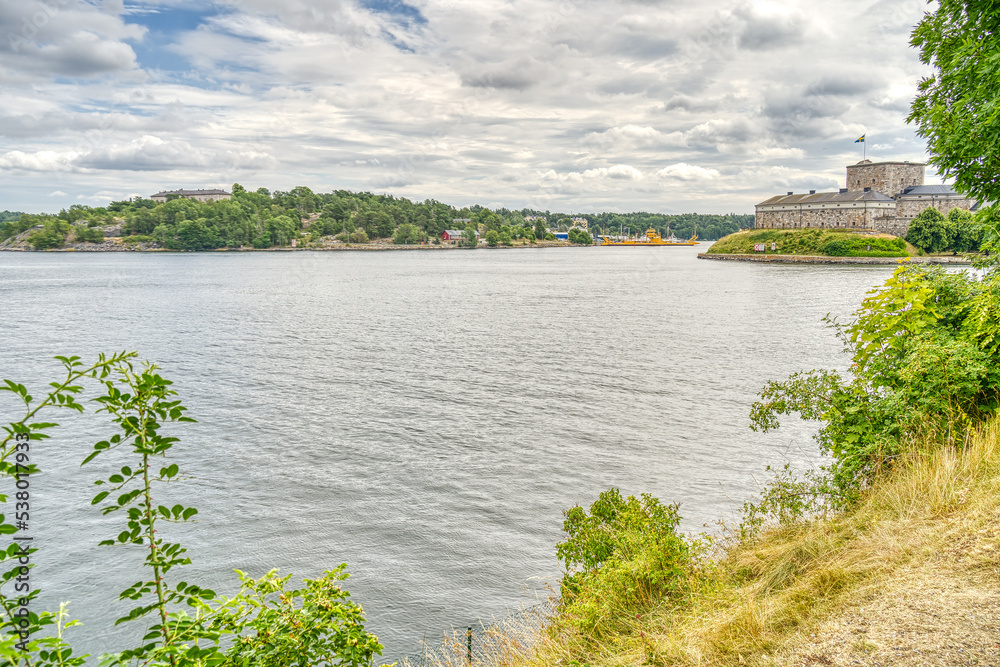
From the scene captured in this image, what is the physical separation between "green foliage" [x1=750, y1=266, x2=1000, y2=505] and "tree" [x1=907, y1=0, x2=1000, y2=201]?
1.90 meters

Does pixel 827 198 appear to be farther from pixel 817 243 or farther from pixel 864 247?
pixel 864 247

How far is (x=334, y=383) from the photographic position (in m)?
30.5

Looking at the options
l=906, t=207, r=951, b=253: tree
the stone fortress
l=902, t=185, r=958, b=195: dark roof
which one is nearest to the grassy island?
l=906, t=207, r=951, b=253: tree

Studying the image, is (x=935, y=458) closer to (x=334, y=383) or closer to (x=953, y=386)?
(x=953, y=386)

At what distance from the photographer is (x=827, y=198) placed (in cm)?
15588

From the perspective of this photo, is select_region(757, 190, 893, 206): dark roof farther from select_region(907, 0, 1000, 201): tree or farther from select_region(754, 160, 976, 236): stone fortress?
select_region(907, 0, 1000, 201): tree

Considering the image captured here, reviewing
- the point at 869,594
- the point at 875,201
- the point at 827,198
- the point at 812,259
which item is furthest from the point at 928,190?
the point at 869,594

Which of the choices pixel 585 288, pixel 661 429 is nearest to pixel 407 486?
pixel 661 429

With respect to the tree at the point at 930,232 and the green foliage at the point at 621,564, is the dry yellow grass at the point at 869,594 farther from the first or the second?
the tree at the point at 930,232

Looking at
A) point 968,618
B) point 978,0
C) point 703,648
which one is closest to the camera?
point 968,618

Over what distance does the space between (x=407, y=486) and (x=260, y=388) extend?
14.6 m

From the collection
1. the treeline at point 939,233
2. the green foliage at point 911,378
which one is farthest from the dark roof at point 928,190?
the green foliage at point 911,378

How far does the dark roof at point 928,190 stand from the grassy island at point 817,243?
1983cm

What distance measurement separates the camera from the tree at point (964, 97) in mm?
9844
